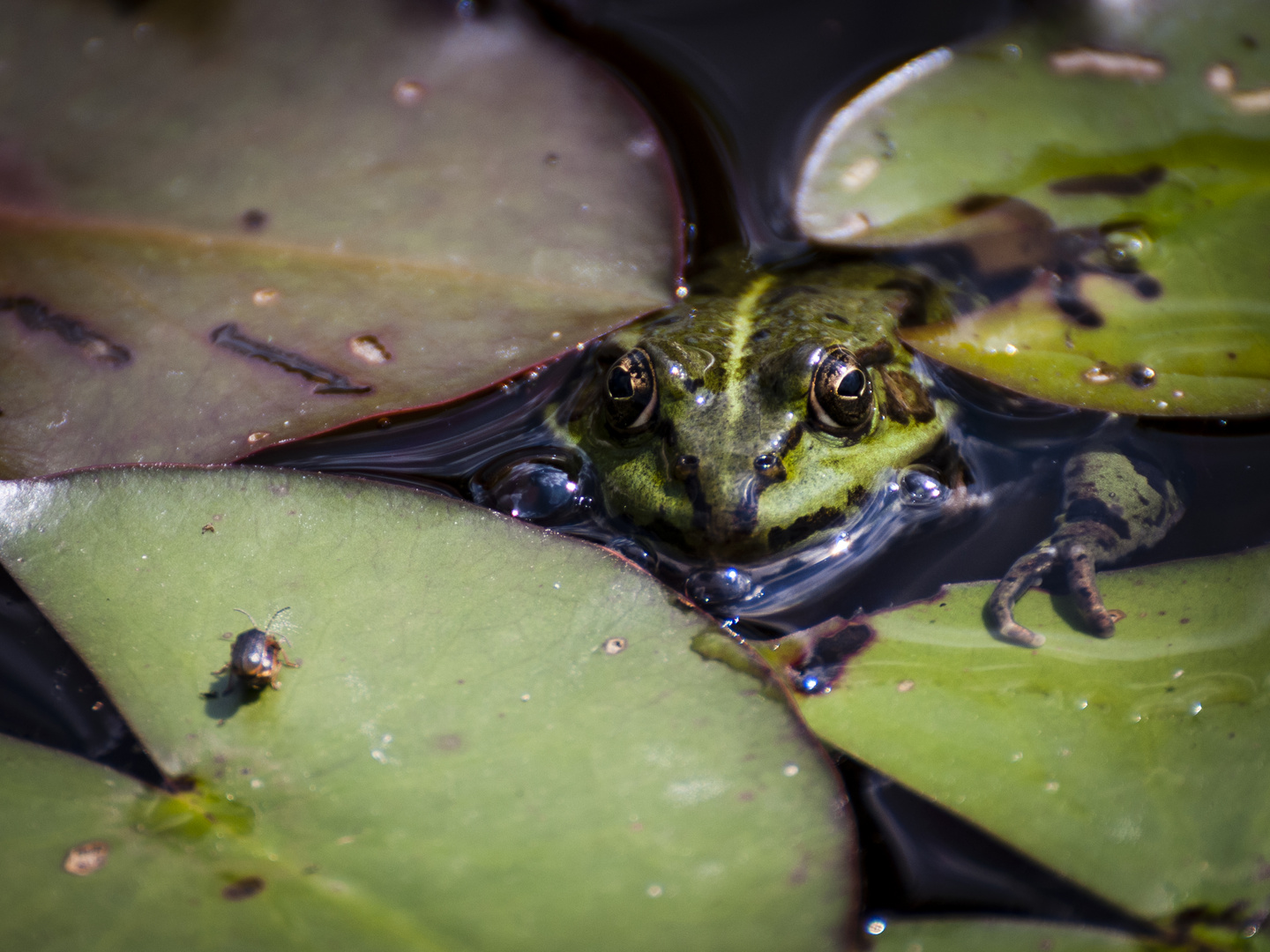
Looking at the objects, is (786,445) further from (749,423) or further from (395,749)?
(395,749)

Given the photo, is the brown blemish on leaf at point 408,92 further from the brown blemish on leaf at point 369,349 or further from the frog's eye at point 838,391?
the frog's eye at point 838,391

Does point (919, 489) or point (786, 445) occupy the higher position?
point (786, 445)

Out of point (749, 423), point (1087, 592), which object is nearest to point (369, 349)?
point (749, 423)

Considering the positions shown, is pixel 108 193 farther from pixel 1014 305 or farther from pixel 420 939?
pixel 1014 305

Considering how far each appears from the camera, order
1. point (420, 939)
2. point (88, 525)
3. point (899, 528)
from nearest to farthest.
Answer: point (420, 939) → point (88, 525) → point (899, 528)

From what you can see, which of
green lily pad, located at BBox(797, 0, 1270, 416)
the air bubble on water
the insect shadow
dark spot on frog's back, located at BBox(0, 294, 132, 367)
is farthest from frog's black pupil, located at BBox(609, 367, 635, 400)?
dark spot on frog's back, located at BBox(0, 294, 132, 367)

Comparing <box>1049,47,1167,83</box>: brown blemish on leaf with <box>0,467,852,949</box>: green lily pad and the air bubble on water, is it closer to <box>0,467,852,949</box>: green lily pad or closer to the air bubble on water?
the air bubble on water

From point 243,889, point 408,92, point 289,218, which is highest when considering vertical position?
point 408,92

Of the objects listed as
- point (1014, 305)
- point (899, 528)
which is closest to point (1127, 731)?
point (899, 528)
